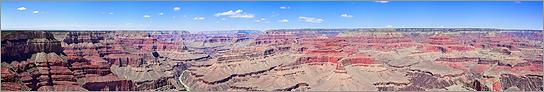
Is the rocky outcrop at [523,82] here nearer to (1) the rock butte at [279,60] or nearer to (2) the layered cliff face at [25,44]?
(1) the rock butte at [279,60]

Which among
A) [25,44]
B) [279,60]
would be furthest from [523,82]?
[25,44]

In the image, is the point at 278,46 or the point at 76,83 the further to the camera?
the point at 278,46

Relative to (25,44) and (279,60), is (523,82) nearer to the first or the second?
(279,60)

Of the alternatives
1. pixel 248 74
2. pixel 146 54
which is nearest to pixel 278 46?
pixel 248 74

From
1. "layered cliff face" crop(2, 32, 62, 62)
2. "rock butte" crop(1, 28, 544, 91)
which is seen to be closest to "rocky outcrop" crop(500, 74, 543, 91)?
"rock butte" crop(1, 28, 544, 91)

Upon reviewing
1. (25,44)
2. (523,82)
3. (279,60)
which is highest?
(25,44)

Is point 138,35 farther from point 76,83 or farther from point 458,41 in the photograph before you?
point 458,41

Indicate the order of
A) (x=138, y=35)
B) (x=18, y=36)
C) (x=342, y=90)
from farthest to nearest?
1. (x=138, y=35)
2. (x=342, y=90)
3. (x=18, y=36)

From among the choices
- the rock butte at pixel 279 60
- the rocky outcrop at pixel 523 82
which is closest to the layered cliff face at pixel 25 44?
the rock butte at pixel 279 60
